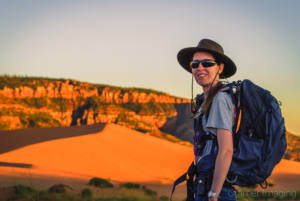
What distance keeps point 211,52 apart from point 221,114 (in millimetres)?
631

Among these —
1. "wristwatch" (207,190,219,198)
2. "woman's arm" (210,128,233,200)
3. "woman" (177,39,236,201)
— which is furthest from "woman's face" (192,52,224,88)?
"wristwatch" (207,190,219,198)

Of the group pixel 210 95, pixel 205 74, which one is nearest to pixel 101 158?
pixel 205 74

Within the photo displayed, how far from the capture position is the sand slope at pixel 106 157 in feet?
55.7

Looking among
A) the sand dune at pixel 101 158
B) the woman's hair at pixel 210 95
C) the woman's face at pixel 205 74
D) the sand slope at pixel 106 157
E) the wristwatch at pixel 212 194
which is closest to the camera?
the wristwatch at pixel 212 194

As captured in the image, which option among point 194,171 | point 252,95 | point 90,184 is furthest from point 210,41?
point 90,184

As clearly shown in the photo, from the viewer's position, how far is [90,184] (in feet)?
38.2

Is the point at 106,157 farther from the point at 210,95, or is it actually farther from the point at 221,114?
the point at 221,114

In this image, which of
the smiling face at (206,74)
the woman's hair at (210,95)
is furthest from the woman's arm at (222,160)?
the smiling face at (206,74)

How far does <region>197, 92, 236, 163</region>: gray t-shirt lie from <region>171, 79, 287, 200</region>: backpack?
0.04 meters

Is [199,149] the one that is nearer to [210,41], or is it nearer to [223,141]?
[223,141]

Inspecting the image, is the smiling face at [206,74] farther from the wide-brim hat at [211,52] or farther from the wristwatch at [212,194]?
the wristwatch at [212,194]

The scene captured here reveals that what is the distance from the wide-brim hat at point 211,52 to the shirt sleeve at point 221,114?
0.47m

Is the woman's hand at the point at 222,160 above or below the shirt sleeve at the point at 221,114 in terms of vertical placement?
below

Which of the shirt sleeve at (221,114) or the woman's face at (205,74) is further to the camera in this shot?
the woman's face at (205,74)
